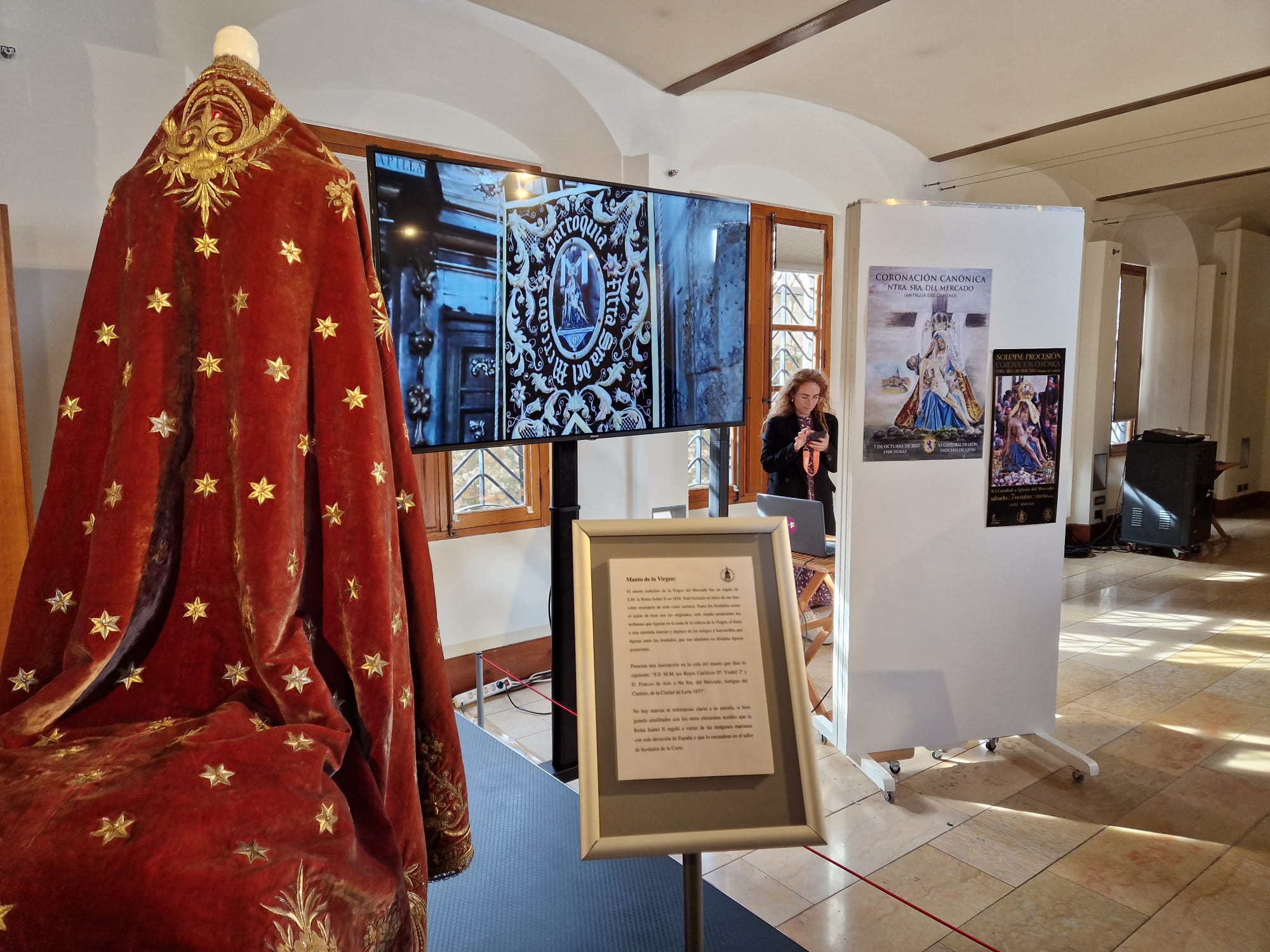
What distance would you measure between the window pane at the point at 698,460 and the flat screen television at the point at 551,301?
7.38 feet

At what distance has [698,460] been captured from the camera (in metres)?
5.04

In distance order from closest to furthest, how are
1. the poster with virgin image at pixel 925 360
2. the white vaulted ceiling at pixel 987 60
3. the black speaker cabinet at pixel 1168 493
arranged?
the poster with virgin image at pixel 925 360
the white vaulted ceiling at pixel 987 60
the black speaker cabinet at pixel 1168 493

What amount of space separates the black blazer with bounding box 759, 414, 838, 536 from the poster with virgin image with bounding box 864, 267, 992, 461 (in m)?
1.46

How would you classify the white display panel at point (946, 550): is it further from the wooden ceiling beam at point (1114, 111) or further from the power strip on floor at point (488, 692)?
the wooden ceiling beam at point (1114, 111)

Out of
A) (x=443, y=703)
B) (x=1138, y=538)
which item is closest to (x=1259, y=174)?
(x=1138, y=538)

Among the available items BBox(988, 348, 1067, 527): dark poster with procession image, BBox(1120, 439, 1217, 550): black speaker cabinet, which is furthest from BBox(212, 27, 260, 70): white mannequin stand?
BBox(1120, 439, 1217, 550): black speaker cabinet

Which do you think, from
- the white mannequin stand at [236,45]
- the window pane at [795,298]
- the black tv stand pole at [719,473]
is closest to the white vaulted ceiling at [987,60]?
the window pane at [795,298]

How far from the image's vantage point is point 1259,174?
20.5 feet

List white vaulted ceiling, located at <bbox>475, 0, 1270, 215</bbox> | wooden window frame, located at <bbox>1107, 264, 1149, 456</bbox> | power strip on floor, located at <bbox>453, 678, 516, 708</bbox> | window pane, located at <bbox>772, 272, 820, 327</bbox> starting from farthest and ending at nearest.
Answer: wooden window frame, located at <bbox>1107, 264, 1149, 456</bbox> < window pane, located at <bbox>772, 272, 820, 327</bbox> < power strip on floor, located at <bbox>453, 678, 516, 708</bbox> < white vaulted ceiling, located at <bbox>475, 0, 1270, 215</bbox>

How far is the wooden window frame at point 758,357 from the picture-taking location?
5051 millimetres

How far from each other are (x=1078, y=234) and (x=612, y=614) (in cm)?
248

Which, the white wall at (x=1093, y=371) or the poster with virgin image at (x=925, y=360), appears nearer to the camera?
the poster with virgin image at (x=925, y=360)

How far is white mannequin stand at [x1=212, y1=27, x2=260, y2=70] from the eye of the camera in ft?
3.87

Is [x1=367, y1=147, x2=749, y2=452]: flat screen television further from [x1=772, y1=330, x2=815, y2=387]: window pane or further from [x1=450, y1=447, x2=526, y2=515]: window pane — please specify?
[x1=772, y1=330, x2=815, y2=387]: window pane
